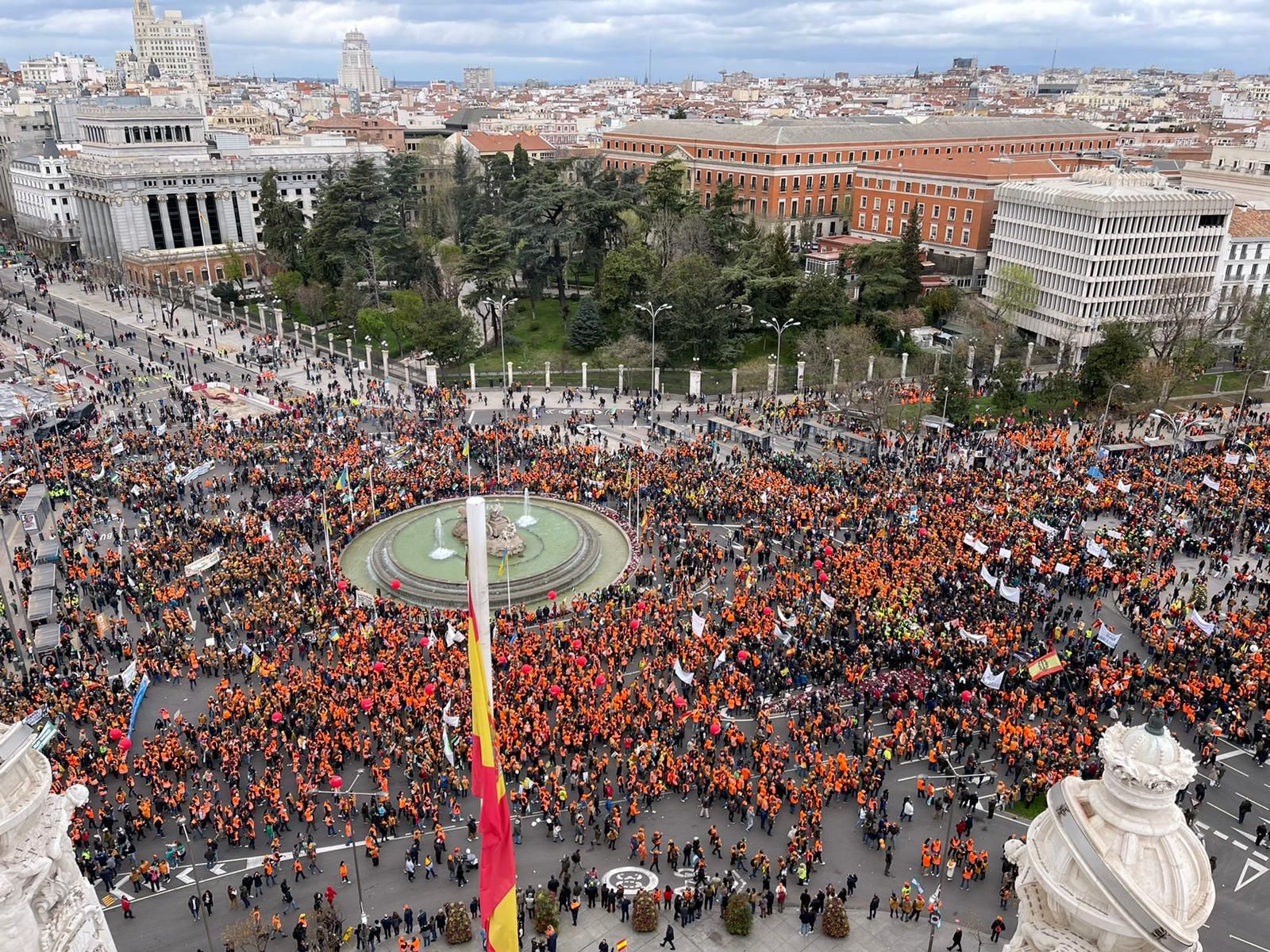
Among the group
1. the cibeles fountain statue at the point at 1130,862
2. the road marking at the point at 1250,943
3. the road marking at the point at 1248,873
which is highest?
the cibeles fountain statue at the point at 1130,862

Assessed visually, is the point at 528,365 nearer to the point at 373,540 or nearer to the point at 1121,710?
the point at 373,540

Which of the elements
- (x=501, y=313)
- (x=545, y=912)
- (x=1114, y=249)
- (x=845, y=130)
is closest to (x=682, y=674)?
(x=545, y=912)

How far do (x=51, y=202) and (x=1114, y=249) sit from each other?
311ft

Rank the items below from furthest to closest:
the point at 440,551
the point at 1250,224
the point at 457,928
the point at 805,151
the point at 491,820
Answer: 1. the point at 805,151
2. the point at 1250,224
3. the point at 440,551
4. the point at 457,928
5. the point at 491,820

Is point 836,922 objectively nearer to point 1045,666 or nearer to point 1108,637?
point 1045,666

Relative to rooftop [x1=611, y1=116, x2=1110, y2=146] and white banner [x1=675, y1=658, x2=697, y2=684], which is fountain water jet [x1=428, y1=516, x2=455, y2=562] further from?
rooftop [x1=611, y1=116, x2=1110, y2=146]

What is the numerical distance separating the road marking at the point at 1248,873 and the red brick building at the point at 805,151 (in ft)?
208

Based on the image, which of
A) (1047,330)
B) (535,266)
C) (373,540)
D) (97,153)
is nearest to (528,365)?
(535,266)

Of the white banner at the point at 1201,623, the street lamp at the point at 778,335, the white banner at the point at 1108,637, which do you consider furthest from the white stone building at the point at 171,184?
the white banner at the point at 1201,623

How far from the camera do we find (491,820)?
11.5 m

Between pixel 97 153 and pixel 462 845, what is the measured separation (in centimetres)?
9234

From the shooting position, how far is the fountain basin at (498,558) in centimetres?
3225

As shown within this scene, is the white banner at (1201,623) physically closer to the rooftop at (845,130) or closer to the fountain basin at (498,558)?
the fountain basin at (498,558)

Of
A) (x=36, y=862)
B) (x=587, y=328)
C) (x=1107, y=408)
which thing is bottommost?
(x=1107, y=408)
